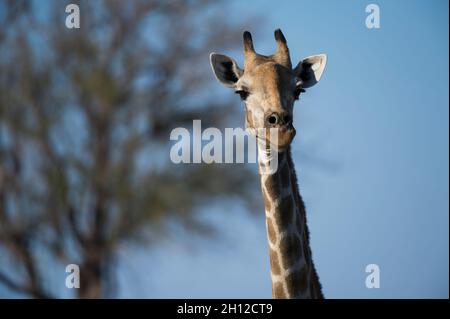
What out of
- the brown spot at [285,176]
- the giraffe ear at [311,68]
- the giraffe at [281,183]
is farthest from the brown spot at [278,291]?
the giraffe ear at [311,68]

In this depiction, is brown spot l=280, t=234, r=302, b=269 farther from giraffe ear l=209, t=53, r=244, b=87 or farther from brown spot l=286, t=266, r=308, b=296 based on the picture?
giraffe ear l=209, t=53, r=244, b=87

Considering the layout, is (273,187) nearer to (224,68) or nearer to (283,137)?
(283,137)

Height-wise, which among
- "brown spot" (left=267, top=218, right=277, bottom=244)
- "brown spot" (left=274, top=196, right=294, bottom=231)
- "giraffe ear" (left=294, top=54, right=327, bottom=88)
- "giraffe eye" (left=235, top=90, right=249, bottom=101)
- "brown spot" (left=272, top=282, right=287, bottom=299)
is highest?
"giraffe ear" (left=294, top=54, right=327, bottom=88)

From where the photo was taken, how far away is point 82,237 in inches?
938

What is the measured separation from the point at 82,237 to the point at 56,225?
0.67 m

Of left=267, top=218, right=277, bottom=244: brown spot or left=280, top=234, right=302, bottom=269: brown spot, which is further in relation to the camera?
left=267, top=218, right=277, bottom=244: brown spot

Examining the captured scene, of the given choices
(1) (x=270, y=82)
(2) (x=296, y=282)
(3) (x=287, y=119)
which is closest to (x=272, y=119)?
(3) (x=287, y=119)

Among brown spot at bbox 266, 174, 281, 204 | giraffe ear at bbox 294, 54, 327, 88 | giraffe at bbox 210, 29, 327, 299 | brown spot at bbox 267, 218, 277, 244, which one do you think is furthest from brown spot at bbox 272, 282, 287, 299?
giraffe ear at bbox 294, 54, 327, 88

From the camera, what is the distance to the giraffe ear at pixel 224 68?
8.51 metres

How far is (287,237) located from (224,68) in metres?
1.78

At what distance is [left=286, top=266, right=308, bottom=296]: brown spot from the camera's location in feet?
24.1

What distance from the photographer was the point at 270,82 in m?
7.70
